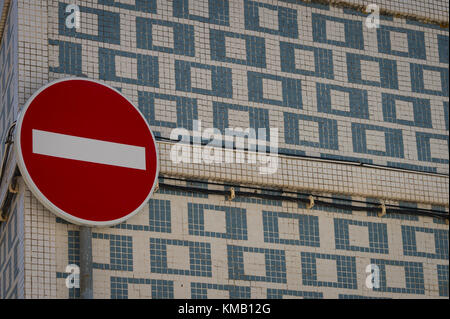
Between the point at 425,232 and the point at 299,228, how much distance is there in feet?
9.04

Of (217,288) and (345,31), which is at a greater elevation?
(345,31)

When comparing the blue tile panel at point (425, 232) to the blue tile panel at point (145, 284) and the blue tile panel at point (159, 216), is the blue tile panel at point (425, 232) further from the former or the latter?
the blue tile panel at point (145, 284)

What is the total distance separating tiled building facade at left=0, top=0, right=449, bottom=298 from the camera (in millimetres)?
20406

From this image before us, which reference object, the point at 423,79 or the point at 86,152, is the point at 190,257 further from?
the point at 423,79

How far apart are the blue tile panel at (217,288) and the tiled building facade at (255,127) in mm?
25

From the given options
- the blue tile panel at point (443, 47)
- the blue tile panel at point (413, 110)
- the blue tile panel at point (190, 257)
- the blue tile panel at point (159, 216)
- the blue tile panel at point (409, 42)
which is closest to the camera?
the blue tile panel at point (190, 257)

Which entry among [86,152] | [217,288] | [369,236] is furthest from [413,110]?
[86,152]

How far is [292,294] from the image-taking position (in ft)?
69.3

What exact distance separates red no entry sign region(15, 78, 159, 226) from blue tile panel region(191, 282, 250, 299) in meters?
1.78

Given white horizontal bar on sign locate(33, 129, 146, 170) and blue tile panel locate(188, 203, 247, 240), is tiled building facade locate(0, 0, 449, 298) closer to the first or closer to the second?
blue tile panel locate(188, 203, 247, 240)

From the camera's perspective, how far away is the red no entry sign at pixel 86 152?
1956cm

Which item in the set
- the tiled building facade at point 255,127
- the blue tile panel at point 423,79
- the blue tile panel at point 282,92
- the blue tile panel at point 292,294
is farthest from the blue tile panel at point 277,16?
the blue tile panel at point 292,294

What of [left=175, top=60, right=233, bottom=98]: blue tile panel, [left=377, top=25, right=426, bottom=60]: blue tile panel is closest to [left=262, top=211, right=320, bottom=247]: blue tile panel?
[left=175, top=60, right=233, bottom=98]: blue tile panel
